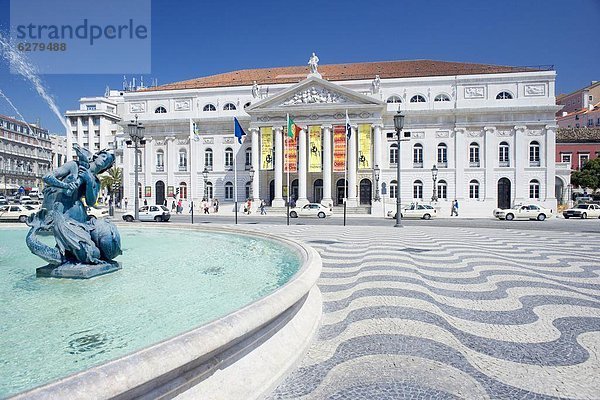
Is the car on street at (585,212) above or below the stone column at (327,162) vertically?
below

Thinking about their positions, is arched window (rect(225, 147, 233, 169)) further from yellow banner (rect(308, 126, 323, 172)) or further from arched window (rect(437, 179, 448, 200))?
arched window (rect(437, 179, 448, 200))

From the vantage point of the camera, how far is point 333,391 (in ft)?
8.89

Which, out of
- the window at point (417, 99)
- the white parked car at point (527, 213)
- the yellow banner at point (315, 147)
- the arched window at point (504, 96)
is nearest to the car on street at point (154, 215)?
the yellow banner at point (315, 147)

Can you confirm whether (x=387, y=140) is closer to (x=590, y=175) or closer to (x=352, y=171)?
(x=352, y=171)

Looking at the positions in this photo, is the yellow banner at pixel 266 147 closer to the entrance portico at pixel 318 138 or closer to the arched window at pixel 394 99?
the entrance portico at pixel 318 138

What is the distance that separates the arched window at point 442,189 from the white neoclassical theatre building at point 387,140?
119 millimetres

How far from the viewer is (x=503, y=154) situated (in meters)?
38.9

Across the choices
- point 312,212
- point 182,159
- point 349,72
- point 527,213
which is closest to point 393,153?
point 349,72

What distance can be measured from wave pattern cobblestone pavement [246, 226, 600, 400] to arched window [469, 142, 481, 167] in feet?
114

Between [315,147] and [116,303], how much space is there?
115 feet

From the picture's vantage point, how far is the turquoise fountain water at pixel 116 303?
280 centimetres

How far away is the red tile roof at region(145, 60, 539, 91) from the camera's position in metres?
41.8

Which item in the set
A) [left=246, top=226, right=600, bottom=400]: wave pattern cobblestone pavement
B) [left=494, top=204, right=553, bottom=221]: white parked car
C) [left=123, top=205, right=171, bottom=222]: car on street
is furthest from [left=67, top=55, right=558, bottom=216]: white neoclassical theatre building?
[left=246, top=226, right=600, bottom=400]: wave pattern cobblestone pavement

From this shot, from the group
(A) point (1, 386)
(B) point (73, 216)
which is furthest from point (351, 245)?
(A) point (1, 386)
